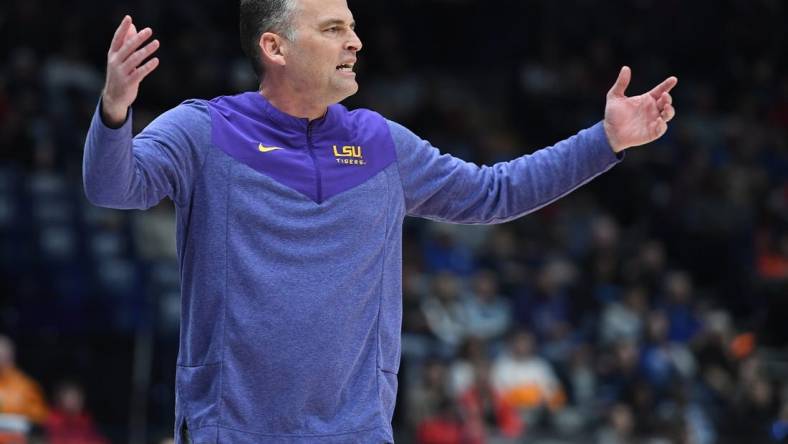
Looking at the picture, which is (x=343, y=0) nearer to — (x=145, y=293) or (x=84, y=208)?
(x=145, y=293)

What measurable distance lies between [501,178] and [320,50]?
0.54 meters

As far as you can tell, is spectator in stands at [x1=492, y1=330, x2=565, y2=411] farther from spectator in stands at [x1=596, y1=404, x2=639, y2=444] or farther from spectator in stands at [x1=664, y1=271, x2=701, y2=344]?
spectator in stands at [x1=664, y1=271, x2=701, y2=344]

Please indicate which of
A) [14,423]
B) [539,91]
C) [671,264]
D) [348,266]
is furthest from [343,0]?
[539,91]

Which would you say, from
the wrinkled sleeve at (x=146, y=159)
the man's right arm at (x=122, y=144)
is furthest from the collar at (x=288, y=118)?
the man's right arm at (x=122, y=144)

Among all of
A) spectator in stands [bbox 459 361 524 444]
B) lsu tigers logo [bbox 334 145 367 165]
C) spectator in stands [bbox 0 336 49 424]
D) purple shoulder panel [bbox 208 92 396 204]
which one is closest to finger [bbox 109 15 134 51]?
purple shoulder panel [bbox 208 92 396 204]

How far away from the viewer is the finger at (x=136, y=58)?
2.47 metres

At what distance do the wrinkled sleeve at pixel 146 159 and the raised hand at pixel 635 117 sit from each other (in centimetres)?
92

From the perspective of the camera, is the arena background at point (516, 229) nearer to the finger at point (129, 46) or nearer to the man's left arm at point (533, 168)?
the man's left arm at point (533, 168)

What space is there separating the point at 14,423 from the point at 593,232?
21.7 ft

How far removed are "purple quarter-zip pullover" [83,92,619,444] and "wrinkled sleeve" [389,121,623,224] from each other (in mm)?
101

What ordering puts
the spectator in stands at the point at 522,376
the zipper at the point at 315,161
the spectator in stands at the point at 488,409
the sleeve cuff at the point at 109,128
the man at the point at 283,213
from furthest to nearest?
the spectator in stands at the point at 522,376 < the spectator in stands at the point at 488,409 < the zipper at the point at 315,161 < the man at the point at 283,213 < the sleeve cuff at the point at 109,128

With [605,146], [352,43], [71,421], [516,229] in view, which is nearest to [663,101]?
[605,146]

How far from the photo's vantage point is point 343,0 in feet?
9.49

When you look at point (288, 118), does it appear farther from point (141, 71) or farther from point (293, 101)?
point (141, 71)
